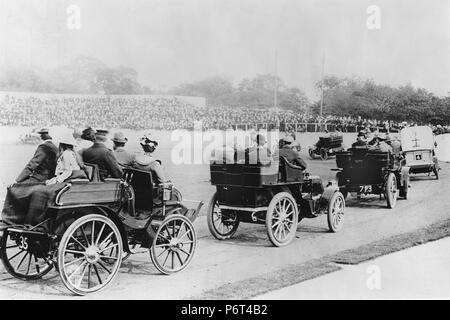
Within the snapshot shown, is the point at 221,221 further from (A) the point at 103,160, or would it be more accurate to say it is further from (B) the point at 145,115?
(B) the point at 145,115

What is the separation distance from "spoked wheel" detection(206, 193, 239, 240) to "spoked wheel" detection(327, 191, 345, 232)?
164 cm

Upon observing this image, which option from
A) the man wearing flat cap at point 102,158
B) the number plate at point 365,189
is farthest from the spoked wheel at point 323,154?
the man wearing flat cap at point 102,158

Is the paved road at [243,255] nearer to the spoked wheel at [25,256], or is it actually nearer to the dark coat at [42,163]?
the spoked wheel at [25,256]

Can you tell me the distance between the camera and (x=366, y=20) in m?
9.95

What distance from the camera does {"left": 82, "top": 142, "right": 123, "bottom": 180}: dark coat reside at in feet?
21.2

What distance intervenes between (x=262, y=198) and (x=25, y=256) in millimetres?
3516

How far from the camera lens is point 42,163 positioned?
6496 millimetres

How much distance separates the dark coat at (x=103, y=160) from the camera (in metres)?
6.48

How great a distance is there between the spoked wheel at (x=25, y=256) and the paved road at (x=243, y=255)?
11 cm

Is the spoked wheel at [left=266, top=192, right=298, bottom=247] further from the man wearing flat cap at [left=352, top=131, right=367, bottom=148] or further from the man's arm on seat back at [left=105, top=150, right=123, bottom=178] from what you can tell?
the man wearing flat cap at [left=352, top=131, right=367, bottom=148]
